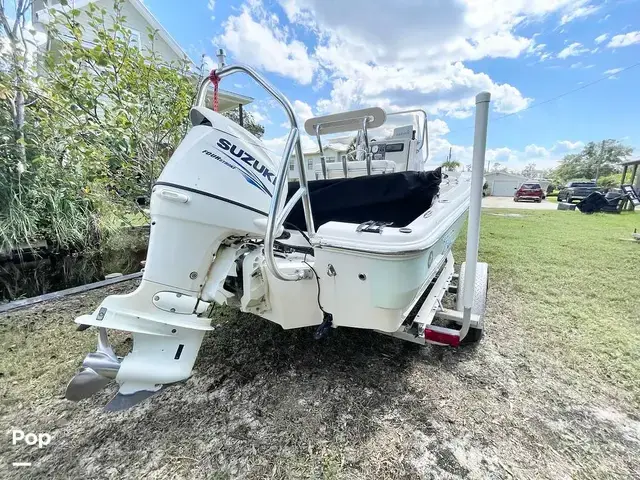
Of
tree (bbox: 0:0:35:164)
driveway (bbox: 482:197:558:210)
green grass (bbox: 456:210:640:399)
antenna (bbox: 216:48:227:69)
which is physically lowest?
driveway (bbox: 482:197:558:210)

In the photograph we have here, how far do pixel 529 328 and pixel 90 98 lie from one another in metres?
4.66

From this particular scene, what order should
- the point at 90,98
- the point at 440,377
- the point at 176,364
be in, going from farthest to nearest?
the point at 90,98 → the point at 440,377 → the point at 176,364

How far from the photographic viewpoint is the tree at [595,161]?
5388 cm

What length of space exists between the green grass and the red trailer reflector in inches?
38.6

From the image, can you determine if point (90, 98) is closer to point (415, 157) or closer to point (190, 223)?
point (190, 223)

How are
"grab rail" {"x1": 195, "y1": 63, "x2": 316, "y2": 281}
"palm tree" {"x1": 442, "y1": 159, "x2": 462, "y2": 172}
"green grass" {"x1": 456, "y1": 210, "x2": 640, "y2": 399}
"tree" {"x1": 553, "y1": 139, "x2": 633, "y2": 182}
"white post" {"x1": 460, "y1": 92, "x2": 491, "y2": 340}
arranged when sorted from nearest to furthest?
"grab rail" {"x1": 195, "y1": 63, "x2": 316, "y2": 281} < "white post" {"x1": 460, "y1": 92, "x2": 491, "y2": 340} < "green grass" {"x1": 456, "y1": 210, "x2": 640, "y2": 399} < "palm tree" {"x1": 442, "y1": 159, "x2": 462, "y2": 172} < "tree" {"x1": 553, "y1": 139, "x2": 633, "y2": 182}

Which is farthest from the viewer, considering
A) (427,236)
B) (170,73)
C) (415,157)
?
(415,157)

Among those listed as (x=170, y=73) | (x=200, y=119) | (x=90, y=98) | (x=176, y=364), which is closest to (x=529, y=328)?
(x=176, y=364)

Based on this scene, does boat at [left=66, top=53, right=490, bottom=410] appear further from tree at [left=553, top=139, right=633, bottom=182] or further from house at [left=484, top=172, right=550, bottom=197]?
tree at [left=553, top=139, right=633, bottom=182]

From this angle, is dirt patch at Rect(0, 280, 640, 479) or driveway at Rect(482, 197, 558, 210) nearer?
dirt patch at Rect(0, 280, 640, 479)

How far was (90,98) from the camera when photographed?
3.21m

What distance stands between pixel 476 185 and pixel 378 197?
584 millimetres


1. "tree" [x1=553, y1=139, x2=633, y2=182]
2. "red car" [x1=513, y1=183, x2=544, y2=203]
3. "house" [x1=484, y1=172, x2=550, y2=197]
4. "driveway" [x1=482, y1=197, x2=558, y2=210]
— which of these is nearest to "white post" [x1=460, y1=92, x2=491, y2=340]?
"driveway" [x1=482, y1=197, x2=558, y2=210]

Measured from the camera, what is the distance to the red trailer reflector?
177cm
